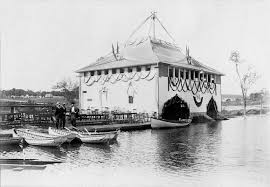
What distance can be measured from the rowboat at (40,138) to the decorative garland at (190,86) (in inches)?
571

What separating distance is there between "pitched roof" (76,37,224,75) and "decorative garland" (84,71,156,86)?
A: 0.83m

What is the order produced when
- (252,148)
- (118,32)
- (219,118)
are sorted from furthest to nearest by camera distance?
(219,118) < (252,148) < (118,32)

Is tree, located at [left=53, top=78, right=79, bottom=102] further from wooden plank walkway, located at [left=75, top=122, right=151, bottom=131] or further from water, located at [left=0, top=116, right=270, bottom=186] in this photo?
water, located at [left=0, top=116, right=270, bottom=186]

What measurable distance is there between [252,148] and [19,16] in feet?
33.2

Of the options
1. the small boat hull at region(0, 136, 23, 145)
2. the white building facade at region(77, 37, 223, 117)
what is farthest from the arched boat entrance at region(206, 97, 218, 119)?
the small boat hull at region(0, 136, 23, 145)

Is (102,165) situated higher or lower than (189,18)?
A: lower

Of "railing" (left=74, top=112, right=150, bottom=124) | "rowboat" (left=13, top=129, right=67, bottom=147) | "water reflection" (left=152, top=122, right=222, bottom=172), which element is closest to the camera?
"water reflection" (left=152, top=122, right=222, bottom=172)

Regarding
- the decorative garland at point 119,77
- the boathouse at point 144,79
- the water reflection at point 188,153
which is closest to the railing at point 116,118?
the boathouse at point 144,79

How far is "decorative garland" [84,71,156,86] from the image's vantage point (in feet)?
89.0

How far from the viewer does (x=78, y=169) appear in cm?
1038

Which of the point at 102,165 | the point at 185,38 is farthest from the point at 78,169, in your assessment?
the point at 185,38

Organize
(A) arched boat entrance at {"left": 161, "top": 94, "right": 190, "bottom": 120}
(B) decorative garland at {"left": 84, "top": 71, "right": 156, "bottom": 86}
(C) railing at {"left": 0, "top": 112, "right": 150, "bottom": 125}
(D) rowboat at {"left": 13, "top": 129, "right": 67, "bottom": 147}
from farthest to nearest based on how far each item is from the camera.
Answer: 1. (B) decorative garland at {"left": 84, "top": 71, "right": 156, "bottom": 86}
2. (A) arched boat entrance at {"left": 161, "top": 94, "right": 190, "bottom": 120}
3. (C) railing at {"left": 0, "top": 112, "right": 150, "bottom": 125}
4. (D) rowboat at {"left": 13, "top": 129, "right": 67, "bottom": 147}

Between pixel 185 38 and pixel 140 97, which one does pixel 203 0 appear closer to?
pixel 185 38

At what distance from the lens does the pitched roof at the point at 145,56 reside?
27.7 m
